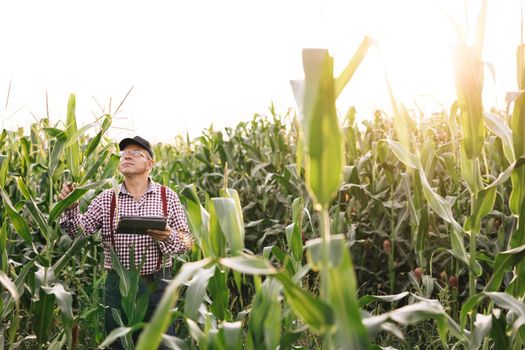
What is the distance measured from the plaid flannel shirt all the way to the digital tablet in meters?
0.20

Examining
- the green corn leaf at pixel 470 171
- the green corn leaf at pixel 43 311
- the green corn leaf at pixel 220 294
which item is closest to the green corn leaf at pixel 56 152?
the green corn leaf at pixel 43 311

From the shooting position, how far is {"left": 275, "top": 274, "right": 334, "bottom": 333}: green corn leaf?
1.64 metres

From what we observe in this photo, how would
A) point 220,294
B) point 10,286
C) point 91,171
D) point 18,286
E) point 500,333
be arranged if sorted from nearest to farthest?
point 10,286
point 500,333
point 220,294
point 18,286
point 91,171

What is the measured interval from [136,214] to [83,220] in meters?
0.30

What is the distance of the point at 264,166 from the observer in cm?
656

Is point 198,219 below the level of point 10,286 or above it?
above

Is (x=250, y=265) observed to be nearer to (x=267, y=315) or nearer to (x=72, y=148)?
(x=267, y=315)

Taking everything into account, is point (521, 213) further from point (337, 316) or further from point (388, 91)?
point (337, 316)

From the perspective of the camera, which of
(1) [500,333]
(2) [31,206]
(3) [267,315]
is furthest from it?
(2) [31,206]

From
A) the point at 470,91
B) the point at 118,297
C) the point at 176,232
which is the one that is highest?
the point at 470,91

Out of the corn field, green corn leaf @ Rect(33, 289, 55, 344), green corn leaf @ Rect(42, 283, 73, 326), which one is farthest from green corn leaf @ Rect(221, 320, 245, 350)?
green corn leaf @ Rect(33, 289, 55, 344)

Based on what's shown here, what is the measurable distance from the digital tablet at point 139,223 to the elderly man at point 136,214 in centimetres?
21

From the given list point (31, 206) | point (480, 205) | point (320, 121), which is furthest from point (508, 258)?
point (31, 206)

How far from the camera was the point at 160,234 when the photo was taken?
382cm
